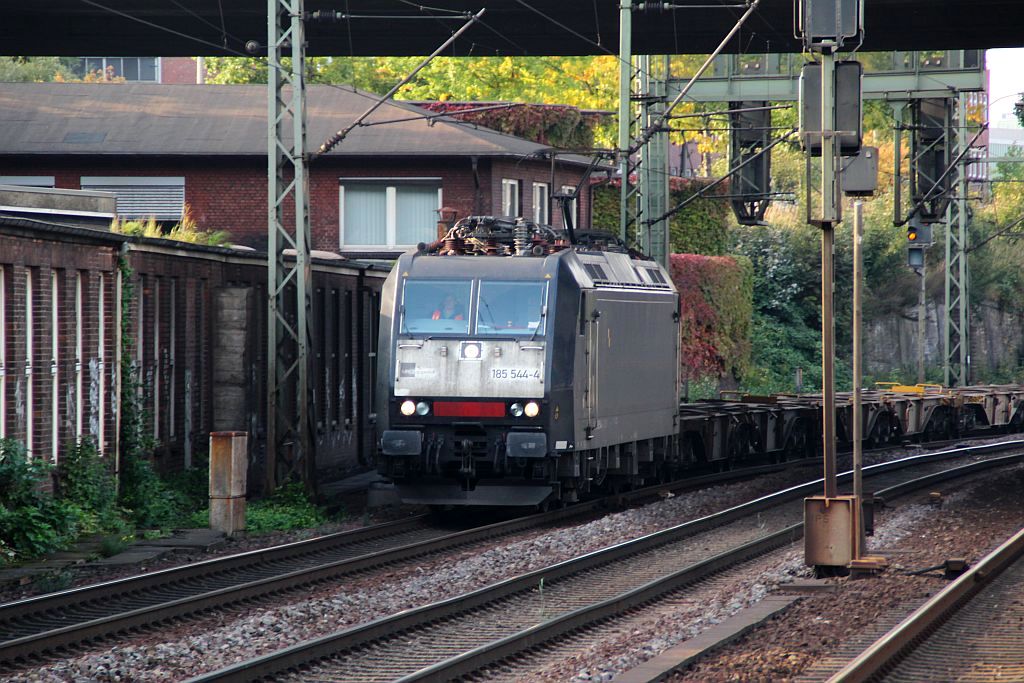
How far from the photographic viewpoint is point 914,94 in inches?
1331

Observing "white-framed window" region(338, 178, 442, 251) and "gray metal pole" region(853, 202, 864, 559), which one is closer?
"gray metal pole" region(853, 202, 864, 559)

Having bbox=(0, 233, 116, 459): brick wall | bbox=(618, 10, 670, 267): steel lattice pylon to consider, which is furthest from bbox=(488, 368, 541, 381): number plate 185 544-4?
bbox=(618, 10, 670, 267): steel lattice pylon

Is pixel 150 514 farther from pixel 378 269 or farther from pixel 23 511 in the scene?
pixel 378 269

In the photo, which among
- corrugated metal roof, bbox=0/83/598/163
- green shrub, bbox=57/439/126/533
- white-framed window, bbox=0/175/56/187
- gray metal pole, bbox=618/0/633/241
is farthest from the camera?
white-framed window, bbox=0/175/56/187

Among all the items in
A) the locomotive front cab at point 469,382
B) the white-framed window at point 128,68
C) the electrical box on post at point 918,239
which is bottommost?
the locomotive front cab at point 469,382

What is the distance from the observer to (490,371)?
58.4 feet

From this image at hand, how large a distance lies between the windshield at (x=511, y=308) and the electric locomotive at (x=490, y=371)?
0.01 meters

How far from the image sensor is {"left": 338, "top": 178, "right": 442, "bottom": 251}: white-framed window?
3816 centimetres

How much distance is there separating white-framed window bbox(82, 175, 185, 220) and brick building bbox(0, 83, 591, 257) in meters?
0.02

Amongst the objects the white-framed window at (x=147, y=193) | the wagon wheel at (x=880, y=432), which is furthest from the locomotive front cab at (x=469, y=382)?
the white-framed window at (x=147, y=193)

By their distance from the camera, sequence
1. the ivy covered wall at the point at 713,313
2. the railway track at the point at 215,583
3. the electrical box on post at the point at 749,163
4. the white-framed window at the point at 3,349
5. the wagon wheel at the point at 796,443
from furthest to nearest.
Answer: the ivy covered wall at the point at 713,313 < the electrical box on post at the point at 749,163 < the wagon wheel at the point at 796,443 < the white-framed window at the point at 3,349 < the railway track at the point at 215,583

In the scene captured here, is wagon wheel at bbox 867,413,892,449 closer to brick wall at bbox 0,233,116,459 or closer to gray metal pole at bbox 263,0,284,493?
gray metal pole at bbox 263,0,284,493

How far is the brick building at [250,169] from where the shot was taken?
3738cm

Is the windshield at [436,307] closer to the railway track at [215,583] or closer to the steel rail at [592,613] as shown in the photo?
the railway track at [215,583]
